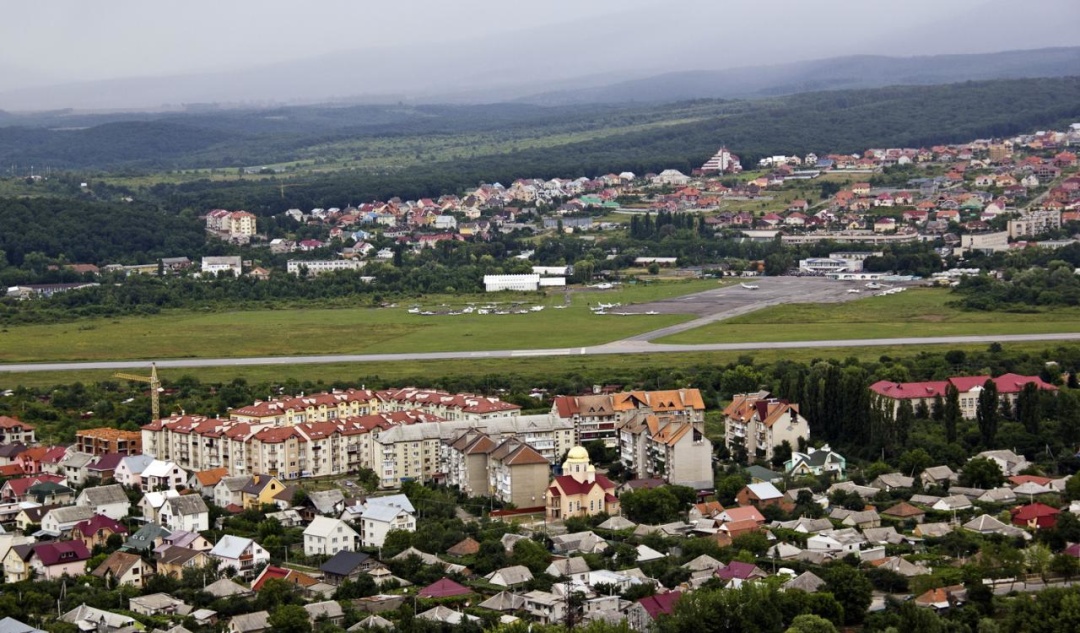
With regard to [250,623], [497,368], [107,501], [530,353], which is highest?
[250,623]

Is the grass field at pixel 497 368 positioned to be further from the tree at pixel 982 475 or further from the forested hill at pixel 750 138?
the forested hill at pixel 750 138

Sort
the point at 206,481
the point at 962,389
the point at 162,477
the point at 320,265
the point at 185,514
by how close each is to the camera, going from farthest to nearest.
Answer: the point at 320,265, the point at 962,389, the point at 162,477, the point at 206,481, the point at 185,514

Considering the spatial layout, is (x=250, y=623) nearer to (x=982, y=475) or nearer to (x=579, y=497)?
(x=579, y=497)

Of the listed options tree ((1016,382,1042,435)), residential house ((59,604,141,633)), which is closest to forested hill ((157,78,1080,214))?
tree ((1016,382,1042,435))

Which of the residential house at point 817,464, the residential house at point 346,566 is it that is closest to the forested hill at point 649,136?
the residential house at point 817,464

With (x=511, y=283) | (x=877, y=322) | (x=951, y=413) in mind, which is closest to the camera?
(x=951, y=413)

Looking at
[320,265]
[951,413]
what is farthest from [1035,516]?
[320,265]

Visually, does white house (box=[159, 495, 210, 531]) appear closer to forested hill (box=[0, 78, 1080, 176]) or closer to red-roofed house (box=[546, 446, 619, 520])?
red-roofed house (box=[546, 446, 619, 520])
